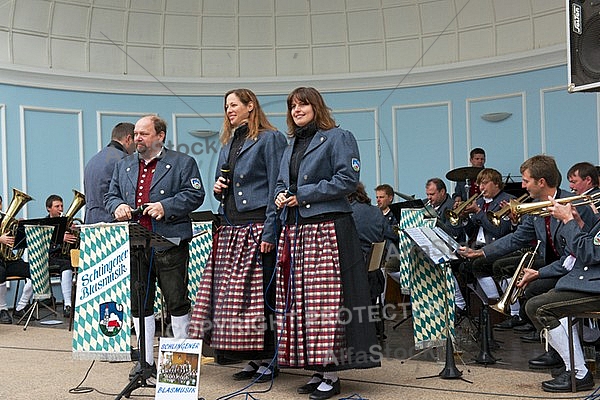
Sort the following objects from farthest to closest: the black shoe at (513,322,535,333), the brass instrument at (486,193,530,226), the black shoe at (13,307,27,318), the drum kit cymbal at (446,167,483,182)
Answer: the black shoe at (13,307,27,318)
the drum kit cymbal at (446,167,483,182)
the black shoe at (513,322,535,333)
the brass instrument at (486,193,530,226)

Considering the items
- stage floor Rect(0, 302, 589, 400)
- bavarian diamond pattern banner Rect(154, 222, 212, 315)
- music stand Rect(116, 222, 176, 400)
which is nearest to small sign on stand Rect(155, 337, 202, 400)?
music stand Rect(116, 222, 176, 400)

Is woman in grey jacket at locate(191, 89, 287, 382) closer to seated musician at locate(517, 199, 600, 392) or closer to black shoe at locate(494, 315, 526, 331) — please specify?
seated musician at locate(517, 199, 600, 392)

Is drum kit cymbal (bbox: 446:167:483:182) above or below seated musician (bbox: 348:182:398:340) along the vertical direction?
above

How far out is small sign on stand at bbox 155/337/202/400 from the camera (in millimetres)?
3662

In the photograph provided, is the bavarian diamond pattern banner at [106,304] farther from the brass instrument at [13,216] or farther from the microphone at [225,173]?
the brass instrument at [13,216]

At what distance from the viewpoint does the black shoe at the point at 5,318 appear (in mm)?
8145

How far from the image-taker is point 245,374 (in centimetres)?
465

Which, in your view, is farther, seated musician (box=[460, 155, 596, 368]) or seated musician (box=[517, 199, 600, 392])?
seated musician (box=[460, 155, 596, 368])

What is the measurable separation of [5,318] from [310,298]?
5.40 m

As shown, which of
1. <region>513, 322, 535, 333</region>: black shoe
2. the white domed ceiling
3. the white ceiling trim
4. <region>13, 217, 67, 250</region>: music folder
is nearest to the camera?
<region>513, 322, 535, 333</region>: black shoe

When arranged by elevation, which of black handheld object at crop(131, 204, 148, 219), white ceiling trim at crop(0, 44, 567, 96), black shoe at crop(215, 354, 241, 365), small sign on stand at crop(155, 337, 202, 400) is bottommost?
black shoe at crop(215, 354, 241, 365)

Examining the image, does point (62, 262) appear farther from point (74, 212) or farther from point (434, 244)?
point (434, 244)

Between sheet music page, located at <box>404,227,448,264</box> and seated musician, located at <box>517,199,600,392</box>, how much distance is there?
0.56m

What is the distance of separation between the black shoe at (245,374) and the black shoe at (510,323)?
9.55 ft
